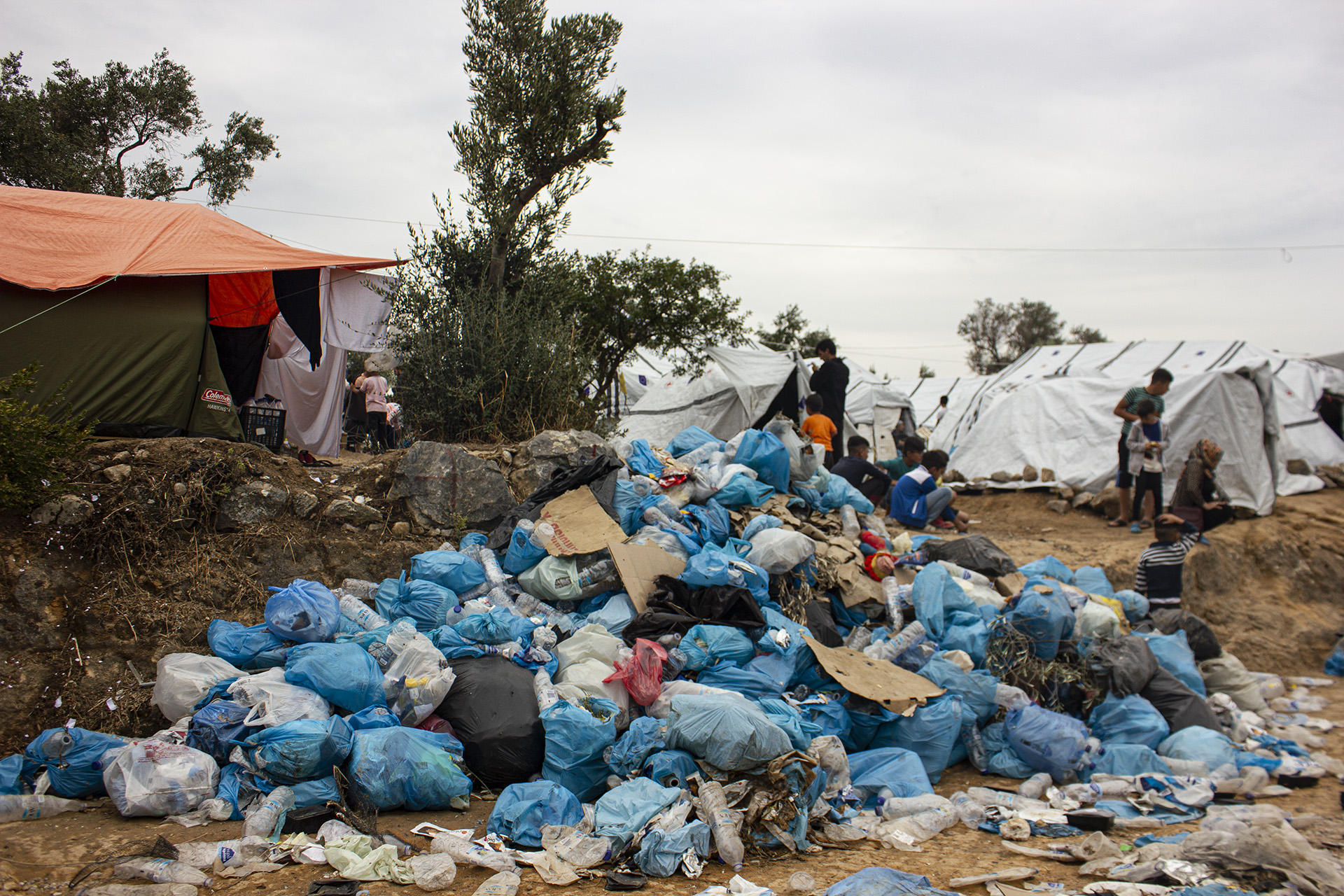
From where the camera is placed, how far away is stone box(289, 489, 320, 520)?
4.66 meters

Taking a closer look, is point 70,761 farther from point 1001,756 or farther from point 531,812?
point 1001,756

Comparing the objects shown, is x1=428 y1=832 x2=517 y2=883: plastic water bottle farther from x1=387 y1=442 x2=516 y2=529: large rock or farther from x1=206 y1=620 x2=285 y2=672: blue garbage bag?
x1=387 y1=442 x2=516 y2=529: large rock

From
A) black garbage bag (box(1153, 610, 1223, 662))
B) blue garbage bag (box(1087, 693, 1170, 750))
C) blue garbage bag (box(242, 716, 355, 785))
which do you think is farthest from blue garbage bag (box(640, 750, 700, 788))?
black garbage bag (box(1153, 610, 1223, 662))

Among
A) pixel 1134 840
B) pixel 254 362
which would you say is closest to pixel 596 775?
pixel 1134 840

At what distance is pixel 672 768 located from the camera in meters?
3.07

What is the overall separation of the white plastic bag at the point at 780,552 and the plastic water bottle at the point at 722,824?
1784 mm

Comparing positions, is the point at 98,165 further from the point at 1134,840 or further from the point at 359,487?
the point at 1134,840

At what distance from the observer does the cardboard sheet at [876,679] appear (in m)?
3.84

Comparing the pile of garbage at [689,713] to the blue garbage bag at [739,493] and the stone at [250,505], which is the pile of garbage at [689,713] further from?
the stone at [250,505]

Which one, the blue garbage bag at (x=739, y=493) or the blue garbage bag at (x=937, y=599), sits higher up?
the blue garbage bag at (x=739, y=493)

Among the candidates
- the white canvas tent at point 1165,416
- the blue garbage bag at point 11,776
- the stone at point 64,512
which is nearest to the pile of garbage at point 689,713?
the blue garbage bag at point 11,776

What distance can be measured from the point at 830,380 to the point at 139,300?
661cm

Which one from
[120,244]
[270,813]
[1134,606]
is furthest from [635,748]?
[120,244]

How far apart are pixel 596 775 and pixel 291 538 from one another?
2.47m
